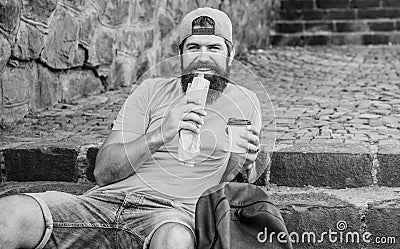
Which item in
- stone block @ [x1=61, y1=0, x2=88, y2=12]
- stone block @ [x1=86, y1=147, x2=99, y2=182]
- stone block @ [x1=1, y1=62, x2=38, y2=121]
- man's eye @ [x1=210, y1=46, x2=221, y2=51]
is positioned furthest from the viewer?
stone block @ [x1=61, y1=0, x2=88, y2=12]

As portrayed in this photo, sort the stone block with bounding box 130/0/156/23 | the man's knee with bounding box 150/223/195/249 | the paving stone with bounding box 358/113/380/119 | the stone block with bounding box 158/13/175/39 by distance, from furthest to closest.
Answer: the stone block with bounding box 158/13/175/39 < the stone block with bounding box 130/0/156/23 < the paving stone with bounding box 358/113/380/119 < the man's knee with bounding box 150/223/195/249

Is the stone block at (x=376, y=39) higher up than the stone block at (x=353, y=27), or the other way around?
the stone block at (x=353, y=27)

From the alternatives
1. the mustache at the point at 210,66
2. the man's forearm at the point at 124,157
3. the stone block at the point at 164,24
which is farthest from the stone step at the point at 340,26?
the man's forearm at the point at 124,157

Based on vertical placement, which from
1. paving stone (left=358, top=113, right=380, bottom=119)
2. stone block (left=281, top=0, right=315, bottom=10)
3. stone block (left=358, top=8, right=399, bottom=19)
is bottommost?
paving stone (left=358, top=113, right=380, bottom=119)

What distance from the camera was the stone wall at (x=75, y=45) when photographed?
13.6 feet

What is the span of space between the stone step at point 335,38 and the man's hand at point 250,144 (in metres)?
6.65

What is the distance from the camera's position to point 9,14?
13.0ft

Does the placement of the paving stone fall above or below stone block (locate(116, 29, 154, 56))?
below

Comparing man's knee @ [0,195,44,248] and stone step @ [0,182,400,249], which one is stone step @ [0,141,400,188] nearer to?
stone step @ [0,182,400,249]

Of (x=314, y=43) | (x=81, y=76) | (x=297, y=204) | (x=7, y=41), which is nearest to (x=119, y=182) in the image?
(x=297, y=204)

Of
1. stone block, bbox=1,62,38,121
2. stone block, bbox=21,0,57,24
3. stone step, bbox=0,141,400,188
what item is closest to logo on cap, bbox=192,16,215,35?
stone step, bbox=0,141,400,188

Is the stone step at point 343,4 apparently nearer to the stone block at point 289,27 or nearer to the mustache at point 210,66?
the stone block at point 289,27

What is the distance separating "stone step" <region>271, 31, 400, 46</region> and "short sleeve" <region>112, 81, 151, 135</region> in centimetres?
642

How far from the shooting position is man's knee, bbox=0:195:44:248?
2637 mm
